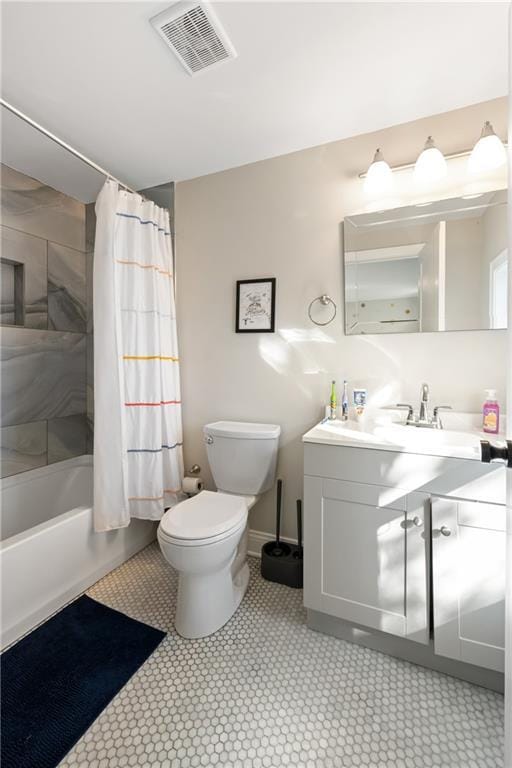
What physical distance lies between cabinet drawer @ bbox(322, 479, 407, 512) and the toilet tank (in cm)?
47

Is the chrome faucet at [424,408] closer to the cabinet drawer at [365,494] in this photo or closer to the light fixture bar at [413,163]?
the cabinet drawer at [365,494]

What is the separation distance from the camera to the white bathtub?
1384 mm

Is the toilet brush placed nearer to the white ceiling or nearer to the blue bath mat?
the blue bath mat

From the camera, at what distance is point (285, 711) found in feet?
3.74

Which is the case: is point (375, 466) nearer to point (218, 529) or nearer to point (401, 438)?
point (401, 438)

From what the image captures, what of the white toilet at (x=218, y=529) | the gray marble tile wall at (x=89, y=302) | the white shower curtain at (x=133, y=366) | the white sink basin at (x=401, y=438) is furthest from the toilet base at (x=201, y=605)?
the gray marble tile wall at (x=89, y=302)

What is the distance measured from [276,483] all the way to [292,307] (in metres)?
1.04

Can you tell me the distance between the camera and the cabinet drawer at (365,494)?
1.25 m

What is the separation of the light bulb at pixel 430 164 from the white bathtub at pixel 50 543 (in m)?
2.32

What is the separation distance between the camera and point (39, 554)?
146cm

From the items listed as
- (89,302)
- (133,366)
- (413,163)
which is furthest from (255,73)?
(89,302)

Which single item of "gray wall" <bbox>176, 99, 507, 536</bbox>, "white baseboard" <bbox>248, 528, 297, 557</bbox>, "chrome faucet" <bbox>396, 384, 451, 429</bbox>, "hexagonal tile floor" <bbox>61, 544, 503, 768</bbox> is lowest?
"hexagonal tile floor" <bbox>61, 544, 503, 768</bbox>

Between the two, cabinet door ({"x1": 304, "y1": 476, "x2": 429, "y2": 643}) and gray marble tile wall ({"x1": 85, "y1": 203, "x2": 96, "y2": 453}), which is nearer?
cabinet door ({"x1": 304, "y1": 476, "x2": 429, "y2": 643})

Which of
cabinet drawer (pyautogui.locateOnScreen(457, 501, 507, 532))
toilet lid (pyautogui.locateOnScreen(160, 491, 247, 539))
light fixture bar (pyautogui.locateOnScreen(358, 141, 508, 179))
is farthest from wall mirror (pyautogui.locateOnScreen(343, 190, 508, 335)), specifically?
toilet lid (pyautogui.locateOnScreen(160, 491, 247, 539))
